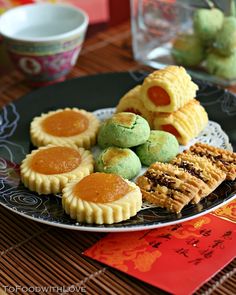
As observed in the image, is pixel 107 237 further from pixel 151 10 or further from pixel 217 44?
pixel 151 10

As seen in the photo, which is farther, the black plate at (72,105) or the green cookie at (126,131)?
the green cookie at (126,131)

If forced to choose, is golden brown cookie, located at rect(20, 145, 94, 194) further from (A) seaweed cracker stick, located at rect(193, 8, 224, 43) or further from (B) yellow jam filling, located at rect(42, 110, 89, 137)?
(A) seaweed cracker stick, located at rect(193, 8, 224, 43)

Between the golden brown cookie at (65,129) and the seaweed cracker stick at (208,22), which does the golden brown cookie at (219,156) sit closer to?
the golden brown cookie at (65,129)

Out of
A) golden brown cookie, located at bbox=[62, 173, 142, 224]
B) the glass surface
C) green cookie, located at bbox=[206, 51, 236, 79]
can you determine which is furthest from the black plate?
the glass surface

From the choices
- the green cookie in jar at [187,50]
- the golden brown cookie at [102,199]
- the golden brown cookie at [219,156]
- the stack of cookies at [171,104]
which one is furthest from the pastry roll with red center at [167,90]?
the green cookie in jar at [187,50]

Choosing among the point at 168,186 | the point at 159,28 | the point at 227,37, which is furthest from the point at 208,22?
the point at 168,186
